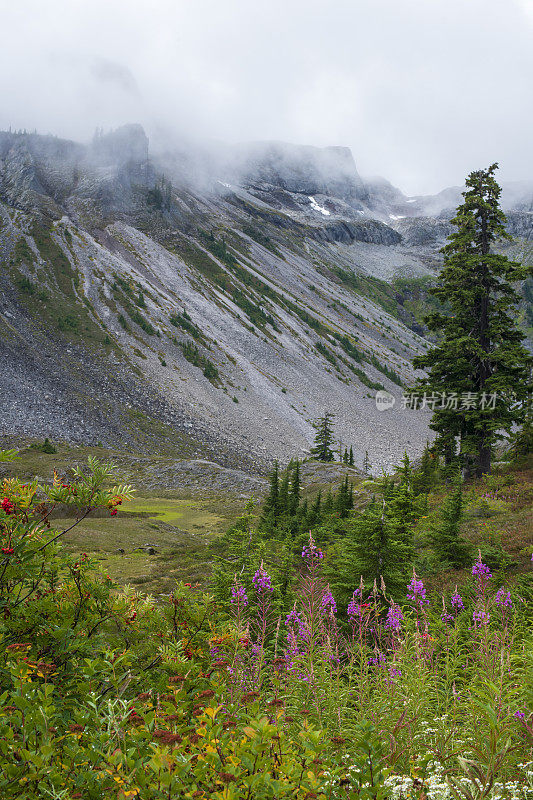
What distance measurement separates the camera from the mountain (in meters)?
52.8

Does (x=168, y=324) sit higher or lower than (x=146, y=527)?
higher

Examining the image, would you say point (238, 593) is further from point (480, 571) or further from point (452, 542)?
point (452, 542)

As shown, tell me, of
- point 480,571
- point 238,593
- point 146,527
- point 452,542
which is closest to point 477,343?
point 452,542

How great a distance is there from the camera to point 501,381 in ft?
60.1

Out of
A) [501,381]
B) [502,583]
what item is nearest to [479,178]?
[501,381]

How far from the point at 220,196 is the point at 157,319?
97019 millimetres

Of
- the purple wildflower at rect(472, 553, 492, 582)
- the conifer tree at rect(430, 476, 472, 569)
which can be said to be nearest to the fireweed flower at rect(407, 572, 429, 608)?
the purple wildflower at rect(472, 553, 492, 582)

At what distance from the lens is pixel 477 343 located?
18.9m

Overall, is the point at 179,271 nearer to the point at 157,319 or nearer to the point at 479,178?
the point at 157,319

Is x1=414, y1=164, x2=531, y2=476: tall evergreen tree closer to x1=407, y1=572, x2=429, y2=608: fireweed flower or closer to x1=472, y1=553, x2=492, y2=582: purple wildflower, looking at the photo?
x1=472, y1=553, x2=492, y2=582: purple wildflower

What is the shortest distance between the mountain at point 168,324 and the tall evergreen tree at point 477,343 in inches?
1300

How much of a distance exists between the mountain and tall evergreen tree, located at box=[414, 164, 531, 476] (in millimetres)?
33029

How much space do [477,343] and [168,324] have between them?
61.1m

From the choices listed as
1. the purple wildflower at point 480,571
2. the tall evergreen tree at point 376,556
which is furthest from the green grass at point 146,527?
the tall evergreen tree at point 376,556
